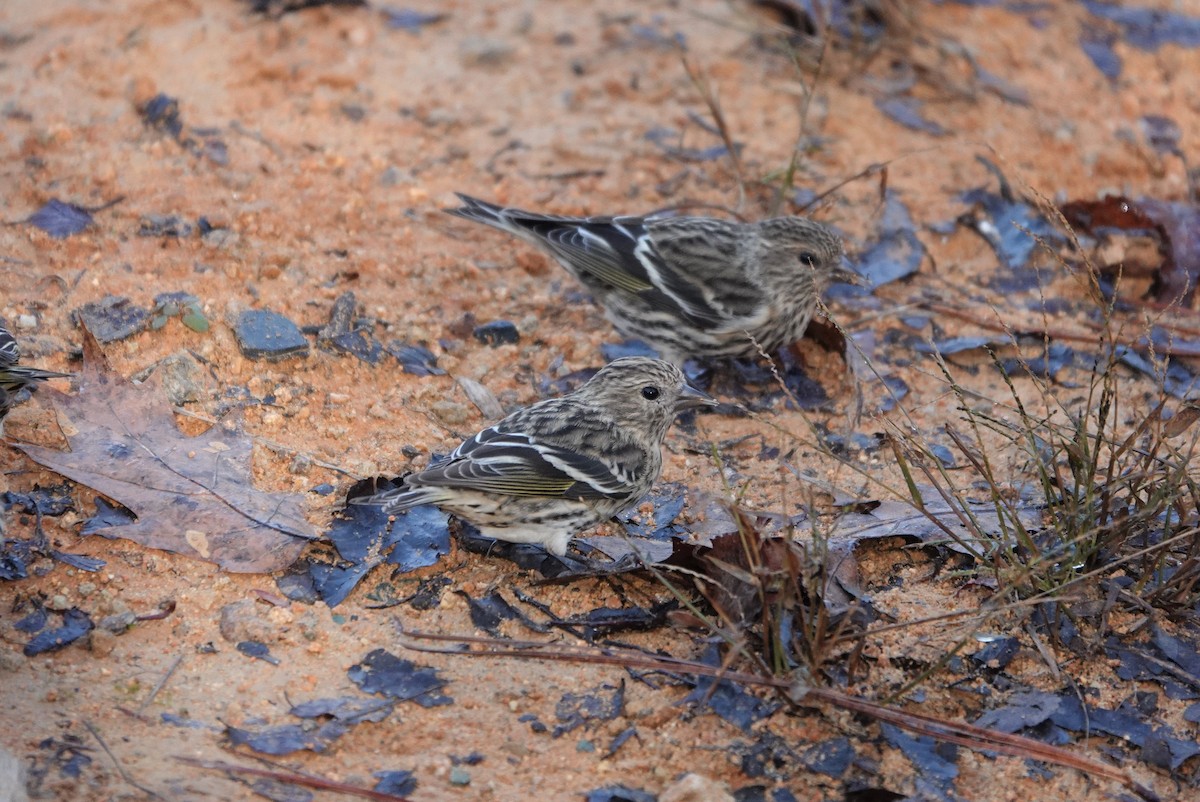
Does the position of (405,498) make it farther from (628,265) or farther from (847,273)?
(847,273)

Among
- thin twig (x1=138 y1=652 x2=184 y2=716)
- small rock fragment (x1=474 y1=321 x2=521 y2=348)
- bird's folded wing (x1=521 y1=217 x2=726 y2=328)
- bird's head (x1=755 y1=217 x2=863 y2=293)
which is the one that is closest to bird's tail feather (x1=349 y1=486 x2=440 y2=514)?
thin twig (x1=138 y1=652 x2=184 y2=716)

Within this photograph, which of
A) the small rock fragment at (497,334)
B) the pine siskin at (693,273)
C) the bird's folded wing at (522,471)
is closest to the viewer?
the bird's folded wing at (522,471)

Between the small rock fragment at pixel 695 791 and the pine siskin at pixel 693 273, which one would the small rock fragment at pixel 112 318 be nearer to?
the pine siskin at pixel 693 273

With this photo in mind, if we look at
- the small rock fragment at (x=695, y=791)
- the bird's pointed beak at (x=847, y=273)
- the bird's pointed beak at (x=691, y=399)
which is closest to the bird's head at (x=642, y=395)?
the bird's pointed beak at (x=691, y=399)

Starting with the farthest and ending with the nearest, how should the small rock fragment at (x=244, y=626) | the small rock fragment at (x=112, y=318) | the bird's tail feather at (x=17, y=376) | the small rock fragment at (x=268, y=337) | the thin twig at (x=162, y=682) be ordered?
1. the small rock fragment at (x=268, y=337)
2. the small rock fragment at (x=112, y=318)
3. the bird's tail feather at (x=17, y=376)
4. the small rock fragment at (x=244, y=626)
5. the thin twig at (x=162, y=682)

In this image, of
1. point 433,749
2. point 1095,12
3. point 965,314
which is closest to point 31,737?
point 433,749

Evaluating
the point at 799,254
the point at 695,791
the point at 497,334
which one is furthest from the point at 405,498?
the point at 799,254
